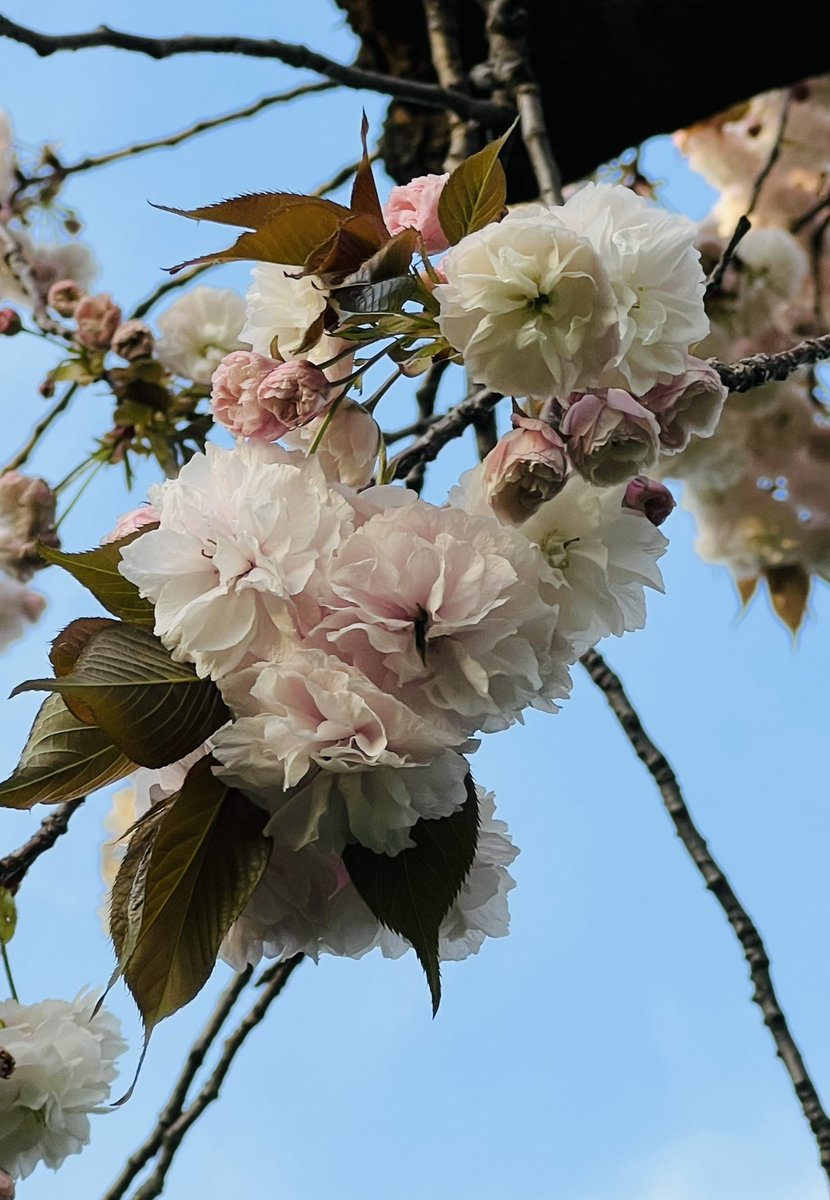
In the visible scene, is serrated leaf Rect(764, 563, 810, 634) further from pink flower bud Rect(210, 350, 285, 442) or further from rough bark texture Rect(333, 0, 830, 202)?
pink flower bud Rect(210, 350, 285, 442)

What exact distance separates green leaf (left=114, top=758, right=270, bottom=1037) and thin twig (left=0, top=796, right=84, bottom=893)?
249 mm

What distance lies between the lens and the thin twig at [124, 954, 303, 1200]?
34.4 inches

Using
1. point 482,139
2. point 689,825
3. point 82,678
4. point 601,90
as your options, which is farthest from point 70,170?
point 82,678

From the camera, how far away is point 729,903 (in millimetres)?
836

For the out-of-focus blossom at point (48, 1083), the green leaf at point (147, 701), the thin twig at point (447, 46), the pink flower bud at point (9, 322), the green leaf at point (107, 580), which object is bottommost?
the out-of-focus blossom at point (48, 1083)

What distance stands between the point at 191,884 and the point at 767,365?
1.18 ft

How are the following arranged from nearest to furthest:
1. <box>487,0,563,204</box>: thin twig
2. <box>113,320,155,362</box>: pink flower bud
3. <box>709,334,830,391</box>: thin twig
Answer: <box>709,334,830,391</box>: thin twig < <box>113,320,155,362</box>: pink flower bud < <box>487,0,563,204</box>: thin twig

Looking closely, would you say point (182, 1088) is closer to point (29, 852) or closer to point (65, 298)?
point (29, 852)

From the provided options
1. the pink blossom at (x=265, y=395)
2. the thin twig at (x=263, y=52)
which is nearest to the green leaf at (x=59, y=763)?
the pink blossom at (x=265, y=395)

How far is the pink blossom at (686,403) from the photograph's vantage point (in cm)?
48

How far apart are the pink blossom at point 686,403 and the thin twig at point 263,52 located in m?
0.61

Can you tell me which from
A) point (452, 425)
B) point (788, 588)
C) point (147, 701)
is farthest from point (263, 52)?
point (788, 588)

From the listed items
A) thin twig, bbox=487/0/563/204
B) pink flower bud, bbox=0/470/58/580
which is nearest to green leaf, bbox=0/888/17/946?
pink flower bud, bbox=0/470/58/580

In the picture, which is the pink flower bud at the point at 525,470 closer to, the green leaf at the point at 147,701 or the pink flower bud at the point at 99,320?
the green leaf at the point at 147,701
